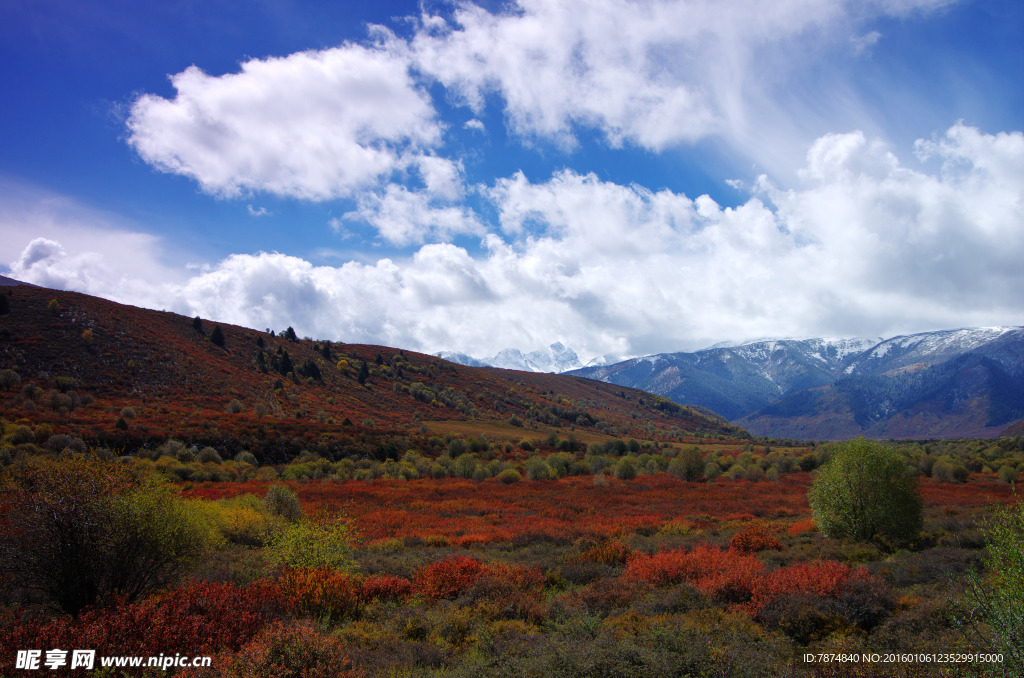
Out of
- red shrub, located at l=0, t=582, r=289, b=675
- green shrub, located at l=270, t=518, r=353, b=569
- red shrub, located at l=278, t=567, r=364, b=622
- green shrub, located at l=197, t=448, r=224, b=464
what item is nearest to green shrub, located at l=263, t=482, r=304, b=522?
green shrub, located at l=270, t=518, r=353, b=569

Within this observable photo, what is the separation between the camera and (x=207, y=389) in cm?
6059

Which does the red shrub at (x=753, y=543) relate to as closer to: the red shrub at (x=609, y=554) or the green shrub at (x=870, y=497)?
the green shrub at (x=870, y=497)

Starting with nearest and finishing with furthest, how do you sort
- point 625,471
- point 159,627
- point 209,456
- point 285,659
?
point 285,659 < point 159,627 < point 209,456 < point 625,471

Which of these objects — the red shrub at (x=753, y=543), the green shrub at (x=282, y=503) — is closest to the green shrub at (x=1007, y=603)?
the red shrub at (x=753, y=543)

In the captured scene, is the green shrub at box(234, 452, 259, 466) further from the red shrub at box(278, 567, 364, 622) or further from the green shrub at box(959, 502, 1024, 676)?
the green shrub at box(959, 502, 1024, 676)

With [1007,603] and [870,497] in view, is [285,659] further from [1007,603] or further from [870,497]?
[870,497]

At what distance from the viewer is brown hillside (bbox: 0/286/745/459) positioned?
141ft

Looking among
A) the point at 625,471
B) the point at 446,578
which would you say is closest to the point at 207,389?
the point at 625,471

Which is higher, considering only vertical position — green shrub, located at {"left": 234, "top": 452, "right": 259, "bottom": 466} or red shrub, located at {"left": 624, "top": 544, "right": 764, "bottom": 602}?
red shrub, located at {"left": 624, "top": 544, "right": 764, "bottom": 602}

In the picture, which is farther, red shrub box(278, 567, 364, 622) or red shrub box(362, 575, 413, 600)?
red shrub box(362, 575, 413, 600)

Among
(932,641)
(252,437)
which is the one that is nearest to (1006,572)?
(932,641)

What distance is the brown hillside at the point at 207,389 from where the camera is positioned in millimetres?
42875

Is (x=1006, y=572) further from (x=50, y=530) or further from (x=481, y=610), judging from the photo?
(x=50, y=530)

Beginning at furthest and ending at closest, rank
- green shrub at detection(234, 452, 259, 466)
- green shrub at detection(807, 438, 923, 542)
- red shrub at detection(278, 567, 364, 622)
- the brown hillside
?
the brown hillside < green shrub at detection(234, 452, 259, 466) < green shrub at detection(807, 438, 923, 542) < red shrub at detection(278, 567, 364, 622)
